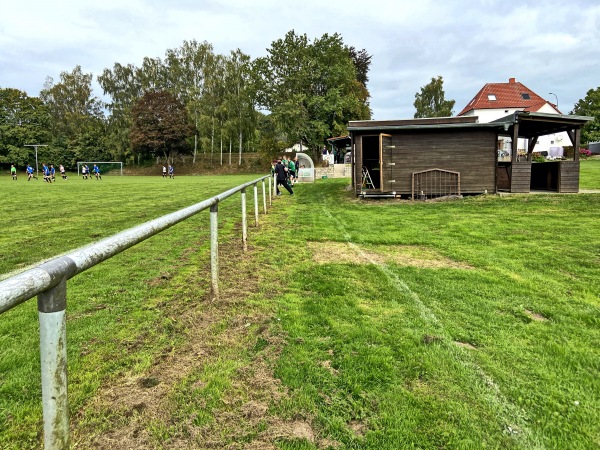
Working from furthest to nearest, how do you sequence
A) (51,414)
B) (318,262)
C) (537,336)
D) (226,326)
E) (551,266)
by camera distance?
(318,262) < (551,266) < (226,326) < (537,336) < (51,414)

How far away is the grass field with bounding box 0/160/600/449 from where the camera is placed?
221cm

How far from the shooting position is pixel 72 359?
2938mm

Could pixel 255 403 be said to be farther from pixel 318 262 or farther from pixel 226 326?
pixel 318 262

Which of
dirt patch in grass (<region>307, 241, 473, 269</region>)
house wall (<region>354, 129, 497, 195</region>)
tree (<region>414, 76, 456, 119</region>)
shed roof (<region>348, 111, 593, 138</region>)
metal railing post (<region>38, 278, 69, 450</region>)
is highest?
tree (<region>414, 76, 456, 119</region>)

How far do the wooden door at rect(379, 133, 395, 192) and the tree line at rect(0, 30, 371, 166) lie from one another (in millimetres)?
28354

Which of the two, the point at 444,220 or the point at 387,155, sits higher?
the point at 387,155

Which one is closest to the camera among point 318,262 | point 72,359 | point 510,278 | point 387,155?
point 72,359

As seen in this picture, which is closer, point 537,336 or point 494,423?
point 494,423

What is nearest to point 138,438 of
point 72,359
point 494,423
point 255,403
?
point 255,403

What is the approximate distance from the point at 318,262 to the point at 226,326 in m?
2.66

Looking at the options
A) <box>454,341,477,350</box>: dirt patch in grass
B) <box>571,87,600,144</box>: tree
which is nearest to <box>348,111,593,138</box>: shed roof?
<box>454,341,477,350</box>: dirt patch in grass

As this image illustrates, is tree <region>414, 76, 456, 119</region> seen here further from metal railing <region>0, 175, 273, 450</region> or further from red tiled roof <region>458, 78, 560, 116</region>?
metal railing <region>0, 175, 273, 450</region>

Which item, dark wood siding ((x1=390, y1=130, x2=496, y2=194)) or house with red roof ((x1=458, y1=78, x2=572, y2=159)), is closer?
dark wood siding ((x1=390, y1=130, x2=496, y2=194))

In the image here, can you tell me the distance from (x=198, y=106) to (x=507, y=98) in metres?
44.2
